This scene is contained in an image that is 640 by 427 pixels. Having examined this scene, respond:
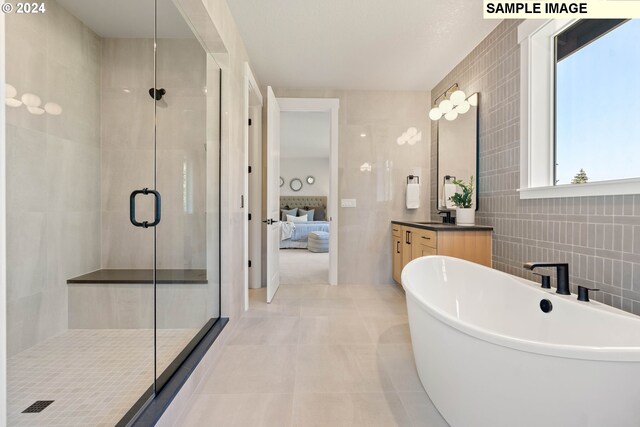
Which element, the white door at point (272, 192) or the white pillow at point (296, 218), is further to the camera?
the white pillow at point (296, 218)

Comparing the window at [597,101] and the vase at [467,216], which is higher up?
the window at [597,101]

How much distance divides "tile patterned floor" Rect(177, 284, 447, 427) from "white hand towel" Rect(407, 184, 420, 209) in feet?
4.68

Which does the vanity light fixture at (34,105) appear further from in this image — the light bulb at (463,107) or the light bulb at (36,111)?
the light bulb at (463,107)

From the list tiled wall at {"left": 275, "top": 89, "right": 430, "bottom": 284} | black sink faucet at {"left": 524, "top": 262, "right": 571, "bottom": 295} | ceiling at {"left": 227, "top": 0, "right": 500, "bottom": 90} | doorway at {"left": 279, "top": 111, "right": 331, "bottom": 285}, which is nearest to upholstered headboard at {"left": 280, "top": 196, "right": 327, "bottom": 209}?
doorway at {"left": 279, "top": 111, "right": 331, "bottom": 285}

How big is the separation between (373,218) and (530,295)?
2276 millimetres

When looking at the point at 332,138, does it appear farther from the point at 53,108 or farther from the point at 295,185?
the point at 295,185

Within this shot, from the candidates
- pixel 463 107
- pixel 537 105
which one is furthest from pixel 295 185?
pixel 537 105

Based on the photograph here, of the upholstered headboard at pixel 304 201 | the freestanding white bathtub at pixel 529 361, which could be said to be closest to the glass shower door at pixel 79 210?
the freestanding white bathtub at pixel 529 361

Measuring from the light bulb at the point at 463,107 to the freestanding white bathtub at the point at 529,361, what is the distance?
178 cm

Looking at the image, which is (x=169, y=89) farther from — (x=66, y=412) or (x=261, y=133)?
(x=66, y=412)

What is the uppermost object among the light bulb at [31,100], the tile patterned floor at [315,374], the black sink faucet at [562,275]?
the light bulb at [31,100]

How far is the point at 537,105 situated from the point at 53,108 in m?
3.29

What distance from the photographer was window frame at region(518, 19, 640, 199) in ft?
6.89

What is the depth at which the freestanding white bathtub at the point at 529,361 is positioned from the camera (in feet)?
2.96
